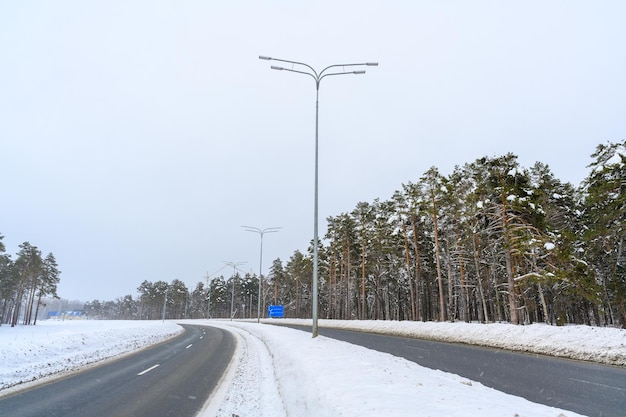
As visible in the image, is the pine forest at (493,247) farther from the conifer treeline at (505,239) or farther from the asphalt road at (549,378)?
the asphalt road at (549,378)


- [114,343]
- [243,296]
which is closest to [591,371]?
[114,343]

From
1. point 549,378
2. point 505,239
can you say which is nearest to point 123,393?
point 549,378

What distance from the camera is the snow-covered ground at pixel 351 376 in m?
4.43

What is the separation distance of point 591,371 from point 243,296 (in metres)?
105

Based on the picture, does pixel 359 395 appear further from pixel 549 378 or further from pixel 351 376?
pixel 549 378

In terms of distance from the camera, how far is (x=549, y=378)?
29.9ft

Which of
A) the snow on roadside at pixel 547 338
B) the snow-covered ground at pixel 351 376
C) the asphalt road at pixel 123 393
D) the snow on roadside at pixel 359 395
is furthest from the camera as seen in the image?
the snow on roadside at pixel 547 338

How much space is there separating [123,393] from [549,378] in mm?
11260

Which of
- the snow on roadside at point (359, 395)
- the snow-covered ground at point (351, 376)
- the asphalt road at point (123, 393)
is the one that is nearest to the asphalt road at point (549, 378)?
the snow-covered ground at point (351, 376)

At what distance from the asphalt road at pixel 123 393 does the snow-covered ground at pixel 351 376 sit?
794mm

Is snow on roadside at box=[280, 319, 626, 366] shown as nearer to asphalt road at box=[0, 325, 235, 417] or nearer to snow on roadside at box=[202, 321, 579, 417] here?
snow on roadside at box=[202, 321, 579, 417]

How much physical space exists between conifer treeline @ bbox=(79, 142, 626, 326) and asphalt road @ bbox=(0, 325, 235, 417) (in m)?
21.2

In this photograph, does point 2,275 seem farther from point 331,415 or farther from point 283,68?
point 331,415

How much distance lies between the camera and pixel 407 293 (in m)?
58.7
